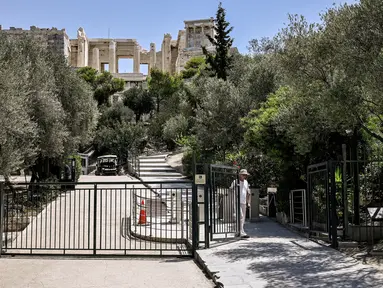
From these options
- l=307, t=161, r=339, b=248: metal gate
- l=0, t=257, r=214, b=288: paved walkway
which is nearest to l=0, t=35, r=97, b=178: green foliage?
l=0, t=257, r=214, b=288: paved walkway

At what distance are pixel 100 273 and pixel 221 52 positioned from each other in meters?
28.8

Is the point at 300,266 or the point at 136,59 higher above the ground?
the point at 136,59

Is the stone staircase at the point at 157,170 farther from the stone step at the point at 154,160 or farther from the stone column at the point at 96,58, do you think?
the stone column at the point at 96,58

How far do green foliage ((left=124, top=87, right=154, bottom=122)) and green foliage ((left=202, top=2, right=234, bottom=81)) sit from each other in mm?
18173

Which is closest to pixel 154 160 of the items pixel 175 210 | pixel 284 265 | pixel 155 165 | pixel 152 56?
pixel 155 165

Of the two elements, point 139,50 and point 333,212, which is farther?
point 139,50

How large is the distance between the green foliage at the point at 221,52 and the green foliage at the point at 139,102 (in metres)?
18.2

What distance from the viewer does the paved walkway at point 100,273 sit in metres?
7.43

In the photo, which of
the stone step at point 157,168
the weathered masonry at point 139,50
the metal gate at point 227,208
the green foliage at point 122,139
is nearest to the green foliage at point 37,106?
the metal gate at point 227,208

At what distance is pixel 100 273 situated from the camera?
27.4 feet

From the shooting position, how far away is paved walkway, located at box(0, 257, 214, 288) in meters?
7.43

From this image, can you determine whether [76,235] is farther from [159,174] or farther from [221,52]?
[221,52]

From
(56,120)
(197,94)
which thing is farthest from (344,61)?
(197,94)

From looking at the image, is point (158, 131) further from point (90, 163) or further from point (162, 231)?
point (162, 231)
